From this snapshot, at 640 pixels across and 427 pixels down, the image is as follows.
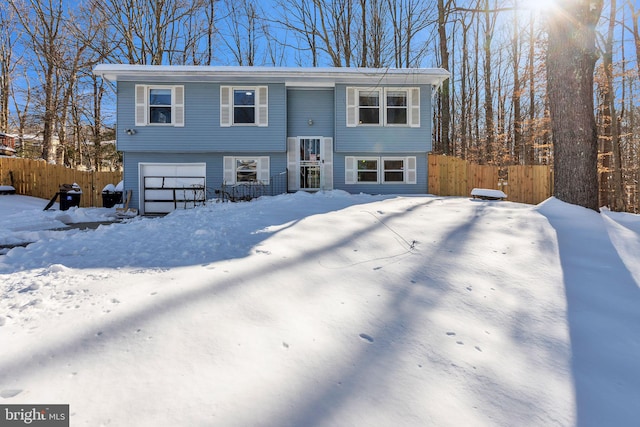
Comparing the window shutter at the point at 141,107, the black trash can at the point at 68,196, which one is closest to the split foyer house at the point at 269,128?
the window shutter at the point at 141,107

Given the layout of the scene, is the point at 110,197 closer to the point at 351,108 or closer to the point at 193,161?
the point at 193,161

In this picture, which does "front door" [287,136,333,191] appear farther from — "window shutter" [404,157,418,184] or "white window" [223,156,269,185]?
"window shutter" [404,157,418,184]

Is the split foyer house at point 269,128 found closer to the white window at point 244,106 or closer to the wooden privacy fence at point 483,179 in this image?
the white window at point 244,106

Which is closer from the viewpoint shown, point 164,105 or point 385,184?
point 164,105

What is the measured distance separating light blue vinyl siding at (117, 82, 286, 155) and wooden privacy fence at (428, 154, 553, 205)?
6327 millimetres

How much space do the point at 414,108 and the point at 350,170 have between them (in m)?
3.36

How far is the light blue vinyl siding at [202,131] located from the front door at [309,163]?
856mm

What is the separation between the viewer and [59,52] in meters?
17.0

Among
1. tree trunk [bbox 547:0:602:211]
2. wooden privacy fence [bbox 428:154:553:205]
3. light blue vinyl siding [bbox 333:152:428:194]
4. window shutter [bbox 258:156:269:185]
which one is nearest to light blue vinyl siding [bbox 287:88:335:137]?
light blue vinyl siding [bbox 333:152:428:194]

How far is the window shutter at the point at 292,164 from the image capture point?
470 inches

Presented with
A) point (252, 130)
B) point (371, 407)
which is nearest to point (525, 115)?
point (252, 130)

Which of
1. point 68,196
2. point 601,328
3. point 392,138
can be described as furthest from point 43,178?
point 601,328

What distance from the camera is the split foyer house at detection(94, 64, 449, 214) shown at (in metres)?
11.3

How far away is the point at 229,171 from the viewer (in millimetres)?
11789
